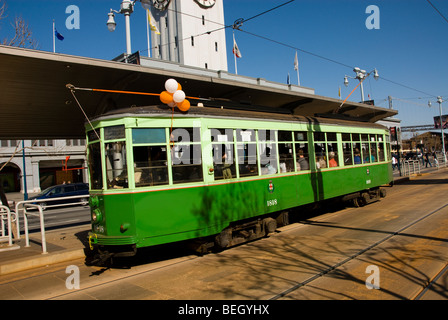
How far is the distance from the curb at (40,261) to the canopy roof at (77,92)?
14.6 feet

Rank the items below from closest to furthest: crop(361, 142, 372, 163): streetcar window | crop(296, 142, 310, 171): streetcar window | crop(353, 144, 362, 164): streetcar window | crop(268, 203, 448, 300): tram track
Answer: crop(268, 203, 448, 300): tram track, crop(296, 142, 310, 171): streetcar window, crop(353, 144, 362, 164): streetcar window, crop(361, 142, 372, 163): streetcar window

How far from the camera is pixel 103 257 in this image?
6.41 m

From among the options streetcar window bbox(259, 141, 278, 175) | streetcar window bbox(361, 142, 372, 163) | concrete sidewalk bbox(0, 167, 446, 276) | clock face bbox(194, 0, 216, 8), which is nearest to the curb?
concrete sidewalk bbox(0, 167, 446, 276)

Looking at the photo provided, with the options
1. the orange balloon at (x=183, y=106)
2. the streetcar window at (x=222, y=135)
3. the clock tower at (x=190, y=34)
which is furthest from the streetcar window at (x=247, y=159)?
the clock tower at (x=190, y=34)

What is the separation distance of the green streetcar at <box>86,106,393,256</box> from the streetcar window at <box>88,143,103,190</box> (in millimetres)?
21

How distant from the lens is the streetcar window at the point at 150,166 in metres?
6.60

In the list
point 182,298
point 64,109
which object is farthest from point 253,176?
point 64,109

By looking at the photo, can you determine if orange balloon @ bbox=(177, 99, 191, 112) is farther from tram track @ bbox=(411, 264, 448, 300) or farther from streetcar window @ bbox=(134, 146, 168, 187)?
tram track @ bbox=(411, 264, 448, 300)

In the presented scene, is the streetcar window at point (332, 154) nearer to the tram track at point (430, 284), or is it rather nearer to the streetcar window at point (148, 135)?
the tram track at point (430, 284)

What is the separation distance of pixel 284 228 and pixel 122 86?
255 inches

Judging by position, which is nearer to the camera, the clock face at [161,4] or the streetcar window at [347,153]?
the streetcar window at [347,153]

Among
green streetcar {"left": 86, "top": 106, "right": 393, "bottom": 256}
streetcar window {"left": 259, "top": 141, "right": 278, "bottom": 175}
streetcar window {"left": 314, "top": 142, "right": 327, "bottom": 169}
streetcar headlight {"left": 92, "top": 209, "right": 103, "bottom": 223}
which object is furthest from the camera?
streetcar window {"left": 314, "top": 142, "right": 327, "bottom": 169}

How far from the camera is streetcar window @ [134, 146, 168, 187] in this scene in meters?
6.60

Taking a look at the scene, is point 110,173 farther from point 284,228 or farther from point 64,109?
point 64,109
